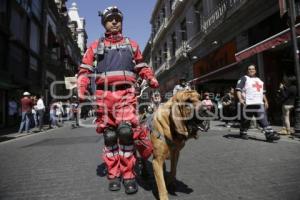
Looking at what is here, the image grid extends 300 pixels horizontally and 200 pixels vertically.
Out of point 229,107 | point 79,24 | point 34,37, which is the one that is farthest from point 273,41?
point 79,24

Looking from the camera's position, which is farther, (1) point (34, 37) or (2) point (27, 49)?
(1) point (34, 37)

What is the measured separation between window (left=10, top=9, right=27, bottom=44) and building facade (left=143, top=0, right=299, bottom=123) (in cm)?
1231

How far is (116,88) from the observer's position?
12.0ft

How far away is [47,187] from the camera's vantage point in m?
3.65

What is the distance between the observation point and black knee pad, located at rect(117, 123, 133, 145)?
342cm

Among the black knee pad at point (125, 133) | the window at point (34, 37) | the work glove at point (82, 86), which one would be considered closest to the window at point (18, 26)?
the window at point (34, 37)

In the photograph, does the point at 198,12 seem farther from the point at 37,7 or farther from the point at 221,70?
the point at 37,7

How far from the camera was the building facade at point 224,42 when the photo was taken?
42.4 feet

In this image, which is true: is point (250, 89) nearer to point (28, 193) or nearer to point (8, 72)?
point (28, 193)

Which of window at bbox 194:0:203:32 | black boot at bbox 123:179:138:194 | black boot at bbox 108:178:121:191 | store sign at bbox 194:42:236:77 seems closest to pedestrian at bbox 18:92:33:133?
store sign at bbox 194:42:236:77

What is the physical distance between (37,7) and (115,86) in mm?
25830

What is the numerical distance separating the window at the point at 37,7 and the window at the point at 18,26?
8.99ft

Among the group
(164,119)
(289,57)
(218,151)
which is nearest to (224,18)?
(289,57)

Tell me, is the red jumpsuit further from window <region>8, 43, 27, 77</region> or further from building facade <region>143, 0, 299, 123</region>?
window <region>8, 43, 27, 77</region>
